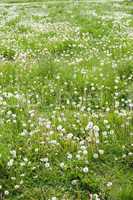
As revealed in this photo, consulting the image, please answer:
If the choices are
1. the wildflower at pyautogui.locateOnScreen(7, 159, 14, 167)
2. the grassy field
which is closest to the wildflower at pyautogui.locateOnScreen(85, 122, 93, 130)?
the grassy field

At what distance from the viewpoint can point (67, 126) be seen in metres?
8.27

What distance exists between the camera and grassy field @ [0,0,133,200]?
6875 millimetres

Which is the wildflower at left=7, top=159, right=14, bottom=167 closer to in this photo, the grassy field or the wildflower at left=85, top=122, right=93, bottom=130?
the grassy field

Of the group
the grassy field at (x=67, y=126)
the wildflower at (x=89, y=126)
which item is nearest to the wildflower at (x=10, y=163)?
the grassy field at (x=67, y=126)

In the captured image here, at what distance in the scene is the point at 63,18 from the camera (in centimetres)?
2734

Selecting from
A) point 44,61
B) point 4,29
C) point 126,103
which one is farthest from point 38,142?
point 4,29

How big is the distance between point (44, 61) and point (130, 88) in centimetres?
344

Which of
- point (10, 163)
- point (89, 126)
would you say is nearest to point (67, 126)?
point (89, 126)

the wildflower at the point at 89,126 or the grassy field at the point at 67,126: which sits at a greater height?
the wildflower at the point at 89,126

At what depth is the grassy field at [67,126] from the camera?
6875mm

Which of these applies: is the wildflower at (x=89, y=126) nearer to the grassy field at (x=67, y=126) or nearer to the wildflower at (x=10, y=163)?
the grassy field at (x=67, y=126)

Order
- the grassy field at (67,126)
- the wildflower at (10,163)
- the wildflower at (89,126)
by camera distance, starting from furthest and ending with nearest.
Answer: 1. the wildflower at (89,126)
2. the wildflower at (10,163)
3. the grassy field at (67,126)

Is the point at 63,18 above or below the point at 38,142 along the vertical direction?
below

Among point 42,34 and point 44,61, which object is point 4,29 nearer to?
point 42,34
